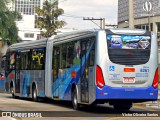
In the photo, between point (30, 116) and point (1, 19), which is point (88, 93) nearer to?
point (30, 116)

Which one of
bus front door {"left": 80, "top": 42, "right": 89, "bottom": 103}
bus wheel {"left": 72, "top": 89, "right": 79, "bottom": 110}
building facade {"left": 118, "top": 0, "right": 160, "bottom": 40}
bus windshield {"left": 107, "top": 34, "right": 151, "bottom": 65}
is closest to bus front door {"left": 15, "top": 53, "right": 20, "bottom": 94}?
bus wheel {"left": 72, "top": 89, "right": 79, "bottom": 110}

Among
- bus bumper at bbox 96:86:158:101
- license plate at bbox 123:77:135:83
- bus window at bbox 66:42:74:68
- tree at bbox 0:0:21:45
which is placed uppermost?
tree at bbox 0:0:21:45

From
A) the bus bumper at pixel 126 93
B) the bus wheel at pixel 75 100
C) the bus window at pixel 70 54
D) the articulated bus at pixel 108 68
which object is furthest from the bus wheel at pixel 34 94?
the bus bumper at pixel 126 93

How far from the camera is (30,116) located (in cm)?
1823

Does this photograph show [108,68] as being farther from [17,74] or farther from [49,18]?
[49,18]

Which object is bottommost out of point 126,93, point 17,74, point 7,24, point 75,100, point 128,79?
point 75,100

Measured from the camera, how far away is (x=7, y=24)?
47688mm

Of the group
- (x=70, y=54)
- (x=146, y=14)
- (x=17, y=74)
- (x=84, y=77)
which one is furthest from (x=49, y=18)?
(x=84, y=77)

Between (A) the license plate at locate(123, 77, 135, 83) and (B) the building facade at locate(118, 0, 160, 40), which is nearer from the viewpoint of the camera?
(A) the license plate at locate(123, 77, 135, 83)

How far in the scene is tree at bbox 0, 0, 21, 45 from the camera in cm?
4646

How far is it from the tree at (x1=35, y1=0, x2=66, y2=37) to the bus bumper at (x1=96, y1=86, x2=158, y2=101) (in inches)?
1875

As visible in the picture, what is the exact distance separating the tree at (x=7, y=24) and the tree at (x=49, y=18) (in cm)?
1493

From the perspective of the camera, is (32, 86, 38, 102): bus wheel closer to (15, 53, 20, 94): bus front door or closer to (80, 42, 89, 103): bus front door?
(15, 53, 20, 94): bus front door

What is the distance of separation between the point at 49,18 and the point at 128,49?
48528 mm
